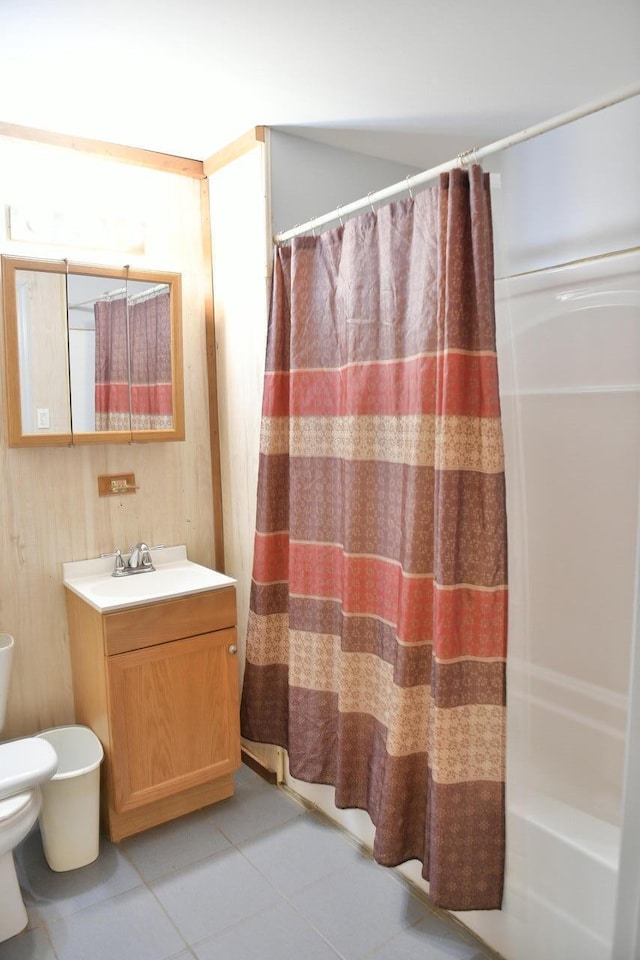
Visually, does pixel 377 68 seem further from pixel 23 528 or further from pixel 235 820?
pixel 235 820

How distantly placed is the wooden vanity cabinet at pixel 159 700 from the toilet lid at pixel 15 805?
371 mm

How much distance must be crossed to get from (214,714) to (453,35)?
2.28 meters

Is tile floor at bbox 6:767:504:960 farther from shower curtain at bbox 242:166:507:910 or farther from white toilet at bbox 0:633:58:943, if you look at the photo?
shower curtain at bbox 242:166:507:910

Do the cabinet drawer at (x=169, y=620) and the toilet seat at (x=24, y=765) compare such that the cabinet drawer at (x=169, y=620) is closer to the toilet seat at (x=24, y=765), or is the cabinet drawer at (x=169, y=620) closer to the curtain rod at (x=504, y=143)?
the toilet seat at (x=24, y=765)

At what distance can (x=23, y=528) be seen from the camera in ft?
8.16

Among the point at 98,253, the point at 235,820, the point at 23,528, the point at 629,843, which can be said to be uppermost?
the point at 98,253

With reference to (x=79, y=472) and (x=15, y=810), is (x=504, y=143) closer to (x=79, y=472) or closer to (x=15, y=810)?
(x=79, y=472)

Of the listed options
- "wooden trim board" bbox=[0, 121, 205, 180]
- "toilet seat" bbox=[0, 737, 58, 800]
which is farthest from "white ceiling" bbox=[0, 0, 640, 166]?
"toilet seat" bbox=[0, 737, 58, 800]

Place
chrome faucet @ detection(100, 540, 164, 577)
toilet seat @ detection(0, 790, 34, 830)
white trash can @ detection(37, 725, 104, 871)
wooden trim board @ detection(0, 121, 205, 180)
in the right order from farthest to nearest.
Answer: chrome faucet @ detection(100, 540, 164, 577) < wooden trim board @ detection(0, 121, 205, 180) < white trash can @ detection(37, 725, 104, 871) < toilet seat @ detection(0, 790, 34, 830)

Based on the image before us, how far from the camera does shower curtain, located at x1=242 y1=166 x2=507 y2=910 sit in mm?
1685

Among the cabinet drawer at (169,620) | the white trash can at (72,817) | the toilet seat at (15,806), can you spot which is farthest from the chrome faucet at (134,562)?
the toilet seat at (15,806)

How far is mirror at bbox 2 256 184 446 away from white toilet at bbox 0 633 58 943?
3.42ft

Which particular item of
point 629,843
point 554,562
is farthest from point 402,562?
point 629,843

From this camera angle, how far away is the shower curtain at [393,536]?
1.68m
